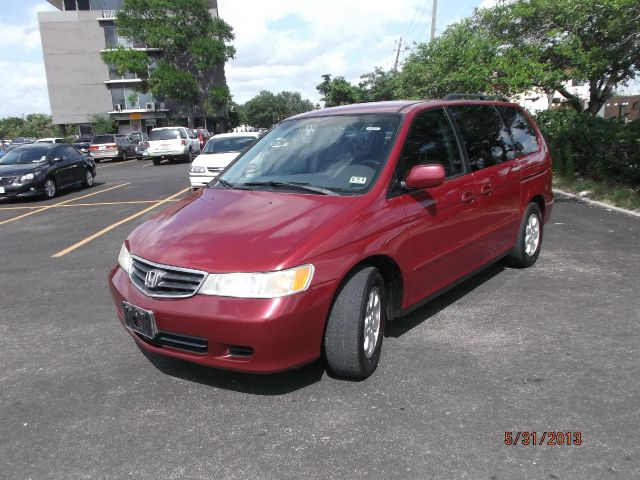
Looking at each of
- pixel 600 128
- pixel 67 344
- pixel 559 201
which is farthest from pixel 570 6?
pixel 67 344

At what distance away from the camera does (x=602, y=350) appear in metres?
3.85

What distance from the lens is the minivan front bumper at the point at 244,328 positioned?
117 inches

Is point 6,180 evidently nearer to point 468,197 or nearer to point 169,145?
point 169,145

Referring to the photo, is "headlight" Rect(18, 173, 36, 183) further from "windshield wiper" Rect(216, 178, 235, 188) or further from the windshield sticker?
the windshield sticker

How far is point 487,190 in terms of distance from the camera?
471 cm

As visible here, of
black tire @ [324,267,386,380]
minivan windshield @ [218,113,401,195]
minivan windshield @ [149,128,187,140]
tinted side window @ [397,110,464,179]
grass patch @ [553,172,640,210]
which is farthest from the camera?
minivan windshield @ [149,128,187,140]

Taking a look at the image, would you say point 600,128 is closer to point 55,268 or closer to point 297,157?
point 297,157

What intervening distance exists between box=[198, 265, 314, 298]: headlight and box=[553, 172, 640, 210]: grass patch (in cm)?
774

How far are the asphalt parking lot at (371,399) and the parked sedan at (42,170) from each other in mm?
9632

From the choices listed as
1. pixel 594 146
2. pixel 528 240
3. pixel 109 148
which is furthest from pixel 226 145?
pixel 109 148

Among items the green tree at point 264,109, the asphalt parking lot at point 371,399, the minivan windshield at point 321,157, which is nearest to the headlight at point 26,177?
the asphalt parking lot at point 371,399

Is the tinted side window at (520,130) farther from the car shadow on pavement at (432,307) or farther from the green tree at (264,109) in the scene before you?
the green tree at (264,109)

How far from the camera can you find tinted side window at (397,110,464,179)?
3980 mm

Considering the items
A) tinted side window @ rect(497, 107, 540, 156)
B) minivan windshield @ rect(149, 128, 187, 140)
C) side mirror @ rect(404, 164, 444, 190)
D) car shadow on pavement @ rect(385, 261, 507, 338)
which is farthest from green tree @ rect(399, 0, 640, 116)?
minivan windshield @ rect(149, 128, 187, 140)
